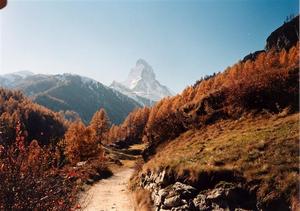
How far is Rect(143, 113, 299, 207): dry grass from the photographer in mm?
15211

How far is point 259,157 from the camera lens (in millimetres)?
18688

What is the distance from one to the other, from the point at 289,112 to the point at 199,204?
13.9m

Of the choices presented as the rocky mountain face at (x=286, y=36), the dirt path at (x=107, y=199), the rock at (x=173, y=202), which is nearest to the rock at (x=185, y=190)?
the rock at (x=173, y=202)

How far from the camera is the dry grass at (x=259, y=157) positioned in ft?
49.9

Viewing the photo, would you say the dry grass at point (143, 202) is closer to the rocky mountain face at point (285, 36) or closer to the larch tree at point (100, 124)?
the larch tree at point (100, 124)

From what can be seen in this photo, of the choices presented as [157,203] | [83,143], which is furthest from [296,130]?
[83,143]

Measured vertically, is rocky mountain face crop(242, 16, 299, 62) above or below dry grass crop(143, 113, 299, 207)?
above

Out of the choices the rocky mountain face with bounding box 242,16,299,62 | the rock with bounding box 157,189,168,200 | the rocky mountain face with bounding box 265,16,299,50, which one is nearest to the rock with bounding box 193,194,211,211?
the rock with bounding box 157,189,168,200

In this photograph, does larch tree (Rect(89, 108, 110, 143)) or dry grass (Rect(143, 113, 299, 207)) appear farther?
larch tree (Rect(89, 108, 110, 143))

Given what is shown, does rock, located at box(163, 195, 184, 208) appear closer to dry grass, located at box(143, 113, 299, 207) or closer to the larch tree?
dry grass, located at box(143, 113, 299, 207)

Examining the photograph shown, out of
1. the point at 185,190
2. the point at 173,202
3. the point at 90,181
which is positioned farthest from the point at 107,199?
the point at 185,190

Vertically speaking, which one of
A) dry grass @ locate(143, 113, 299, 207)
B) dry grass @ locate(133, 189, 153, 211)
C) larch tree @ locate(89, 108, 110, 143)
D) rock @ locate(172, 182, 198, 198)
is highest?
larch tree @ locate(89, 108, 110, 143)

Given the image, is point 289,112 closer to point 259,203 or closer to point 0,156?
point 259,203

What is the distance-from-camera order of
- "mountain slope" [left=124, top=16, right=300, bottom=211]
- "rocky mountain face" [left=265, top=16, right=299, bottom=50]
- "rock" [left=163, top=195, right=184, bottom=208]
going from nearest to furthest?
1. "mountain slope" [left=124, top=16, right=300, bottom=211]
2. "rock" [left=163, top=195, right=184, bottom=208]
3. "rocky mountain face" [left=265, top=16, right=299, bottom=50]
